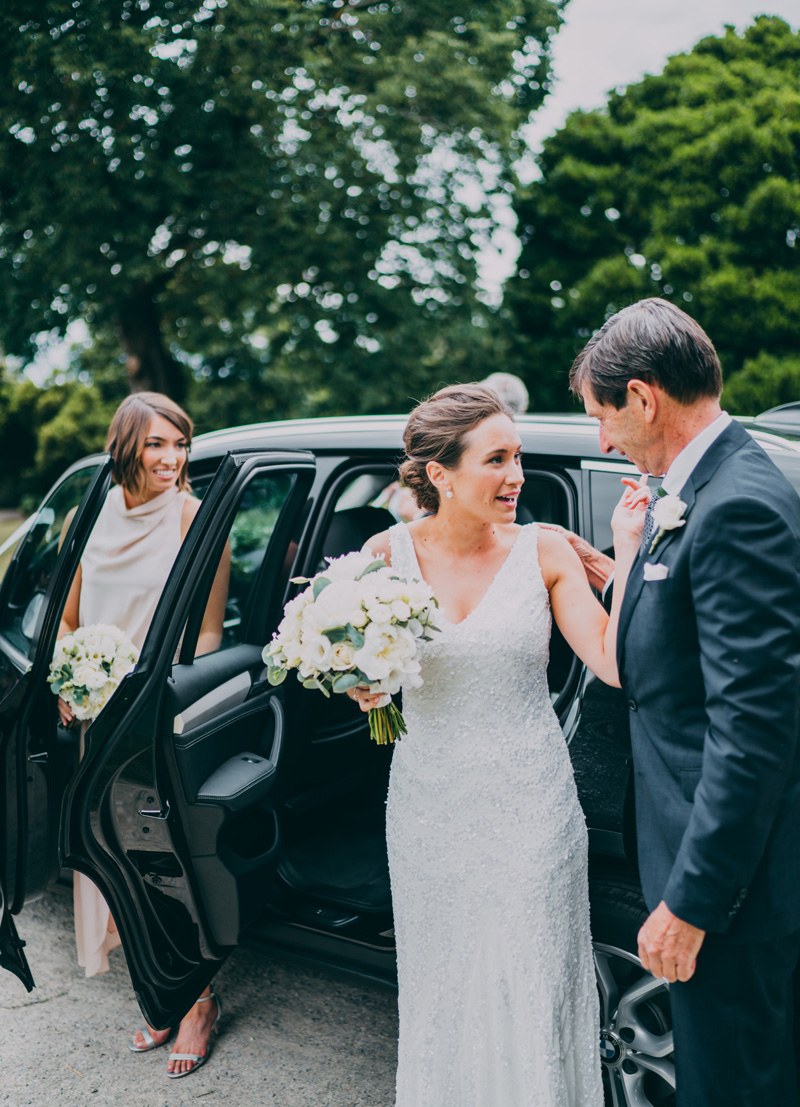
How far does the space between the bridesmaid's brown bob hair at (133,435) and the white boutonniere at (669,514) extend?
2.07 metres

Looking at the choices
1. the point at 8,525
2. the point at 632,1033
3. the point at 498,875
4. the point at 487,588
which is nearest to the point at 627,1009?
the point at 632,1033

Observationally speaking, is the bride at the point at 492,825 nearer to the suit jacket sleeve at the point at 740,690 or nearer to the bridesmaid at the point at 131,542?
the suit jacket sleeve at the point at 740,690

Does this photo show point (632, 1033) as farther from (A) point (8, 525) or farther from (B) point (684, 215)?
(A) point (8, 525)

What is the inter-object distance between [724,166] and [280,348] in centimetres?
635

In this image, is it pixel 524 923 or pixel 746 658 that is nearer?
pixel 746 658

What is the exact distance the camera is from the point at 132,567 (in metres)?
3.35

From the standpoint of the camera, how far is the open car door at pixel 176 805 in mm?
2607

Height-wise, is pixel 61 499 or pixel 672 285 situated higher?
pixel 672 285

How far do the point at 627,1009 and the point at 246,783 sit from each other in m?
1.23

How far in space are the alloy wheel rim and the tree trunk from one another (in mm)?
11894

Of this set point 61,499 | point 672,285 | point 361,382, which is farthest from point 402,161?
point 61,499

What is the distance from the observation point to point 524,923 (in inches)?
89.2

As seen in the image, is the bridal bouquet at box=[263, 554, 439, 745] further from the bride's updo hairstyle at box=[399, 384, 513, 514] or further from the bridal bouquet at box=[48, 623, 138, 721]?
the bridal bouquet at box=[48, 623, 138, 721]

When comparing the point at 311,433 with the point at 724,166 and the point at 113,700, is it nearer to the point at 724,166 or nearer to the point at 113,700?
the point at 113,700
